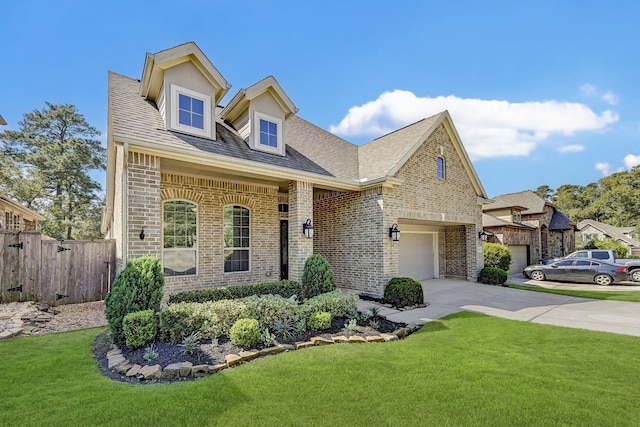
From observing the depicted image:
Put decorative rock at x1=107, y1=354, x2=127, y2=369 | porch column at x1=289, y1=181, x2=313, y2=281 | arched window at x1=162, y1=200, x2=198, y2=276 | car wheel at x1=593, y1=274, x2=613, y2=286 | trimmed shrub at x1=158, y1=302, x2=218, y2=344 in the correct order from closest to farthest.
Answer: decorative rock at x1=107, y1=354, x2=127, y2=369 < trimmed shrub at x1=158, y1=302, x2=218, y2=344 < arched window at x1=162, y1=200, x2=198, y2=276 < porch column at x1=289, y1=181, x2=313, y2=281 < car wheel at x1=593, y1=274, x2=613, y2=286

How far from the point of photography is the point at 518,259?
20.9 meters

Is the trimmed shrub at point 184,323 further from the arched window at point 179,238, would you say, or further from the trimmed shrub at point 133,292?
the arched window at point 179,238

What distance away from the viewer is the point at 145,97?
28.0 ft

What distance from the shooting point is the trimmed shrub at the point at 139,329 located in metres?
4.84

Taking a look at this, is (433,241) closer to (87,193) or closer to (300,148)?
(300,148)

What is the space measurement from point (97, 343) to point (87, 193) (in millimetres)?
24584

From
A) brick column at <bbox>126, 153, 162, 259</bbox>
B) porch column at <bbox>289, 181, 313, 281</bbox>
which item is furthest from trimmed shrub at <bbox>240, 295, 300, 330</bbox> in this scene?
porch column at <bbox>289, 181, 313, 281</bbox>

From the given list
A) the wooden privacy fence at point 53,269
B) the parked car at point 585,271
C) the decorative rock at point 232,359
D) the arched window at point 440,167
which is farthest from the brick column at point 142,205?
the parked car at point 585,271

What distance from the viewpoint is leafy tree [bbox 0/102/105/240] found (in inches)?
872

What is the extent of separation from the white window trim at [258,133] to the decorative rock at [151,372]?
631cm

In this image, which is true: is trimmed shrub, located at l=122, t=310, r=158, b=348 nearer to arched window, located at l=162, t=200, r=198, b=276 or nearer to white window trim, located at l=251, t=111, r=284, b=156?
arched window, located at l=162, t=200, r=198, b=276

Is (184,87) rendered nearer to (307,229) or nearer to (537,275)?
(307,229)

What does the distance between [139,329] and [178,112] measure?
535 cm

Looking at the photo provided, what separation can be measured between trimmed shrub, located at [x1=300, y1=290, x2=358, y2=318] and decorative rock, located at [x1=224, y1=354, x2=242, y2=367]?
1864mm
